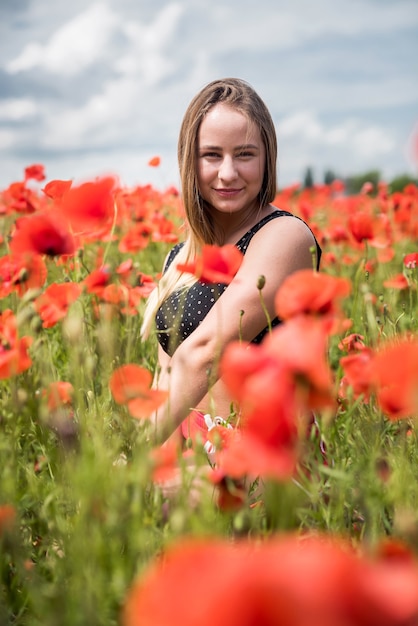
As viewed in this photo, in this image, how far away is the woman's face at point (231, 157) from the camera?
7.73ft

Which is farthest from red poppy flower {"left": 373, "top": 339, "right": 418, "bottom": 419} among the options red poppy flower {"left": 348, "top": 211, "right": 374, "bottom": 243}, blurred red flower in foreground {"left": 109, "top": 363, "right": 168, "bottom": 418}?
red poppy flower {"left": 348, "top": 211, "right": 374, "bottom": 243}

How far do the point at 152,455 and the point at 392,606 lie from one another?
56 cm

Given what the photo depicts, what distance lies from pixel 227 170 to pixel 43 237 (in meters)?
0.96

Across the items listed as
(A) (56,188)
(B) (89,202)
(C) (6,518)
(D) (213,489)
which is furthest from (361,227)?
(C) (6,518)

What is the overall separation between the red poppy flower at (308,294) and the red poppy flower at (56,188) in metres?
1.03

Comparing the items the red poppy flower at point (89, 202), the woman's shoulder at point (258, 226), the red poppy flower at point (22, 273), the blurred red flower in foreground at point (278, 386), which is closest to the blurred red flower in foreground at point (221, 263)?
the red poppy flower at point (89, 202)

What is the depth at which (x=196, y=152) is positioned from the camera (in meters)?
2.47

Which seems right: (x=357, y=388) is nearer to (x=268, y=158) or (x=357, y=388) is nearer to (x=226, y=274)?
(x=226, y=274)

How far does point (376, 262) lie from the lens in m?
4.14

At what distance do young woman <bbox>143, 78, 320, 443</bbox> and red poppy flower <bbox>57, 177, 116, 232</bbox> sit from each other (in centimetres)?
56

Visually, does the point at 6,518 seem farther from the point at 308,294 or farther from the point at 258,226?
the point at 258,226

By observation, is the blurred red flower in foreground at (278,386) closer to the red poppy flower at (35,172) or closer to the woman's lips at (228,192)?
the woman's lips at (228,192)

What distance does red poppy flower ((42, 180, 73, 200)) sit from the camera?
187 cm

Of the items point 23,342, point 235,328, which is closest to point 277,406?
point 23,342
